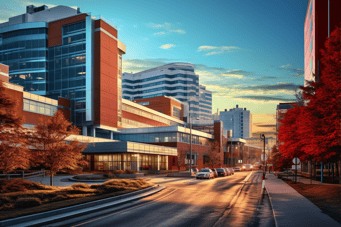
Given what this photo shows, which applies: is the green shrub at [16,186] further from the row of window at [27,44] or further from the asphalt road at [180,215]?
the row of window at [27,44]

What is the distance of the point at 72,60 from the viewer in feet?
265

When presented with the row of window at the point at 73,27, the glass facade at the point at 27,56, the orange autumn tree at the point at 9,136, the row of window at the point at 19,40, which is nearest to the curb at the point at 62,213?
the orange autumn tree at the point at 9,136

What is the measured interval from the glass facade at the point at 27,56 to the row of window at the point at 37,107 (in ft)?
48.7

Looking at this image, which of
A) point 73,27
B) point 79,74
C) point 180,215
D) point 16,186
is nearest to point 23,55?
point 73,27

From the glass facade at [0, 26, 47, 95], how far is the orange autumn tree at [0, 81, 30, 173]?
63.9 meters

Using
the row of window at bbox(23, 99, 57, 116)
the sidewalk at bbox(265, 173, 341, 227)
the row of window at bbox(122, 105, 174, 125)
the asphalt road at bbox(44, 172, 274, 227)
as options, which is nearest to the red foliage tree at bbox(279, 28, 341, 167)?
the sidewalk at bbox(265, 173, 341, 227)

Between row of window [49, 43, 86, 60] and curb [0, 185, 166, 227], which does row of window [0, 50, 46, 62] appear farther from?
curb [0, 185, 166, 227]

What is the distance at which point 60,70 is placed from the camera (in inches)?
3255

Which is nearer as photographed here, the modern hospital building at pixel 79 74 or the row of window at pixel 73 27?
the modern hospital building at pixel 79 74

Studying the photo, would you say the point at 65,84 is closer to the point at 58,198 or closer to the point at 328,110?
the point at 58,198

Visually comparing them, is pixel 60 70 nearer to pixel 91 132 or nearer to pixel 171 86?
pixel 91 132

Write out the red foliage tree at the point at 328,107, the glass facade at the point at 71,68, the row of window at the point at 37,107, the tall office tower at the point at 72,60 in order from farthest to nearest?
1. the glass facade at the point at 71,68
2. the tall office tower at the point at 72,60
3. the row of window at the point at 37,107
4. the red foliage tree at the point at 328,107

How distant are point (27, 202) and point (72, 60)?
67901 millimetres

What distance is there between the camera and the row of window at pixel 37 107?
63938 mm
